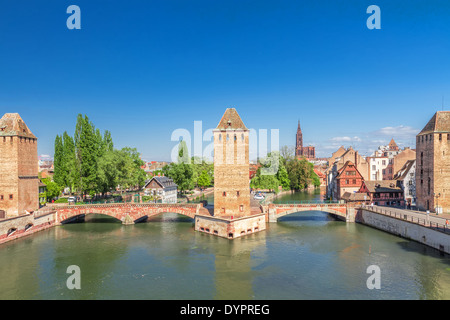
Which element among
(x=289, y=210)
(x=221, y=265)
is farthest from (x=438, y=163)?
(x=221, y=265)

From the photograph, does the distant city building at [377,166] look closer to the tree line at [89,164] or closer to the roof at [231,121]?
the roof at [231,121]

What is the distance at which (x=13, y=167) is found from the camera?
4022 cm

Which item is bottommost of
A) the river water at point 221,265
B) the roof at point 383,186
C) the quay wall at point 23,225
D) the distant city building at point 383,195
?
the river water at point 221,265

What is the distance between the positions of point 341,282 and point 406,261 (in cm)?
885

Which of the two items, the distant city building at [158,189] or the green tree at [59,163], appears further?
the distant city building at [158,189]

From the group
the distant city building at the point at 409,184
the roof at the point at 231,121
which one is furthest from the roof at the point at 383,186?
the roof at the point at 231,121

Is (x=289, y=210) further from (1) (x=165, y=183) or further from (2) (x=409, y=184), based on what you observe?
(1) (x=165, y=183)

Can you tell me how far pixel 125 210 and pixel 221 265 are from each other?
76.1ft

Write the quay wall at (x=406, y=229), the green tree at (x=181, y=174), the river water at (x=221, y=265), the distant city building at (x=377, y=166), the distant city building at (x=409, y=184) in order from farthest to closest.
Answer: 1. the distant city building at (x=377, y=166)
2. the green tree at (x=181, y=174)
3. the distant city building at (x=409, y=184)
4. the quay wall at (x=406, y=229)
5. the river water at (x=221, y=265)

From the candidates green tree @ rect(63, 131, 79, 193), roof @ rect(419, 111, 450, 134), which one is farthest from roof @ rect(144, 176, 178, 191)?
roof @ rect(419, 111, 450, 134)

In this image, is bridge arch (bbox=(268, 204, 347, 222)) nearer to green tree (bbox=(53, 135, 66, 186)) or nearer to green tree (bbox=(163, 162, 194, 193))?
green tree (bbox=(163, 162, 194, 193))

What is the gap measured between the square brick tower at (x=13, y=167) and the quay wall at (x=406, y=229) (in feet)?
161

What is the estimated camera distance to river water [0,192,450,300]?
73.8ft

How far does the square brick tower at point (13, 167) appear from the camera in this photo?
40062 mm
